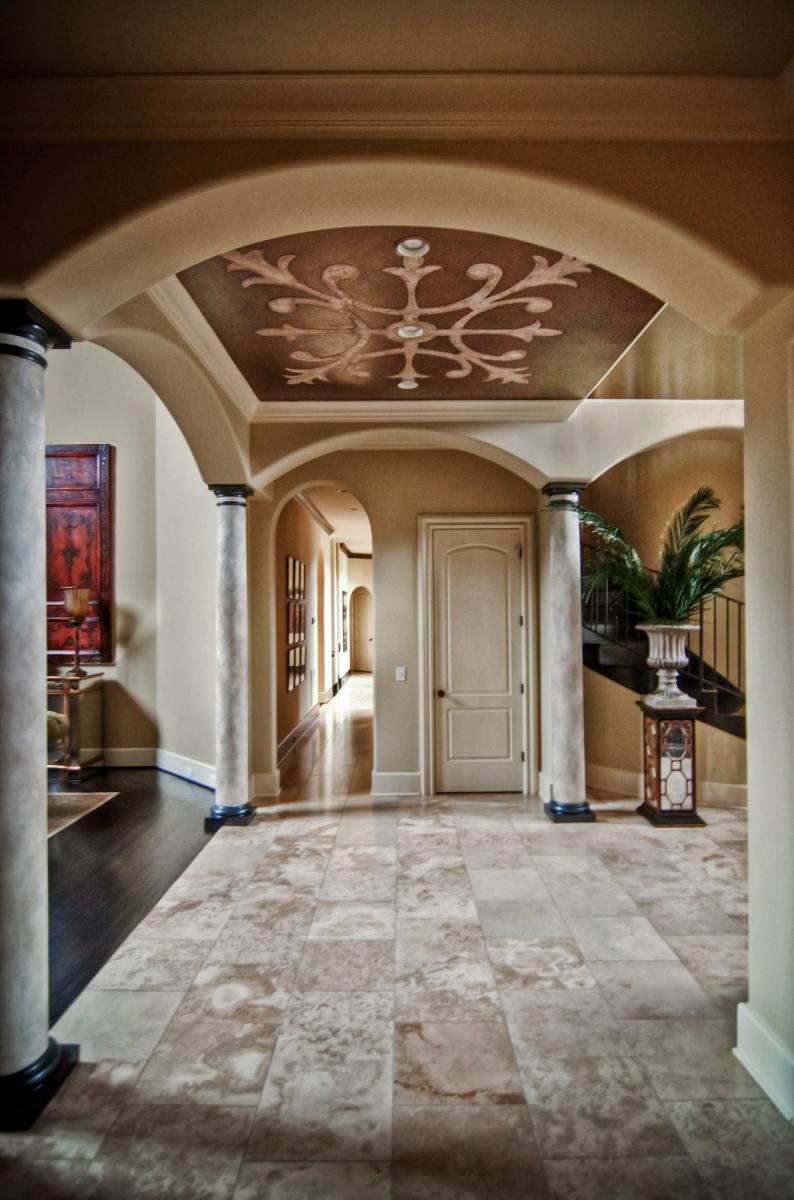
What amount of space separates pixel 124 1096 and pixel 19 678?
1.41 metres

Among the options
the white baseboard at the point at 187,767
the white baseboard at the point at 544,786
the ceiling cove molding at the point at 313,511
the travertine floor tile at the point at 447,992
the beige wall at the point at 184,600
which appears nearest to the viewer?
the travertine floor tile at the point at 447,992

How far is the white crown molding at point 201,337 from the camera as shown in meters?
3.22

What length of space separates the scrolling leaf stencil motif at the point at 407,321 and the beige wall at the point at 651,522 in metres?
2.29

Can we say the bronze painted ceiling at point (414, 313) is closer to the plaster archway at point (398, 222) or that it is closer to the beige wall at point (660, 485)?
the plaster archway at point (398, 222)

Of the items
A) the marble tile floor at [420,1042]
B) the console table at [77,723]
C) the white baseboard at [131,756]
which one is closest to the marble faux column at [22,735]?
the marble tile floor at [420,1042]

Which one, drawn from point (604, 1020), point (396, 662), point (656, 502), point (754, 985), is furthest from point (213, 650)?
point (754, 985)

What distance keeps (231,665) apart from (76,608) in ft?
8.84

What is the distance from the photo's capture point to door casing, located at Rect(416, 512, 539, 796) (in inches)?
240

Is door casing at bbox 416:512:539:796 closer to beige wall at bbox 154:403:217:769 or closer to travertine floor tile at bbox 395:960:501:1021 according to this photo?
beige wall at bbox 154:403:217:769

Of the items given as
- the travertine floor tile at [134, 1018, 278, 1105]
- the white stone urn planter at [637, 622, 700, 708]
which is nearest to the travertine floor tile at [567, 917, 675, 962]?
the travertine floor tile at [134, 1018, 278, 1105]

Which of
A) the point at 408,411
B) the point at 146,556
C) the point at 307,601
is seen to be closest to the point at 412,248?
the point at 408,411

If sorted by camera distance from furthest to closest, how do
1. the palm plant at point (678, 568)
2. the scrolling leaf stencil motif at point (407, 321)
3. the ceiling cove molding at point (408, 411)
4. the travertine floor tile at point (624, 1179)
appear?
the palm plant at point (678, 568)
the ceiling cove molding at point (408, 411)
the scrolling leaf stencil motif at point (407, 321)
the travertine floor tile at point (624, 1179)

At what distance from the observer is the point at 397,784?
6117 mm

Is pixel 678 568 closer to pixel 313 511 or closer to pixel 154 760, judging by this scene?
pixel 154 760
